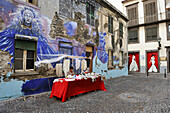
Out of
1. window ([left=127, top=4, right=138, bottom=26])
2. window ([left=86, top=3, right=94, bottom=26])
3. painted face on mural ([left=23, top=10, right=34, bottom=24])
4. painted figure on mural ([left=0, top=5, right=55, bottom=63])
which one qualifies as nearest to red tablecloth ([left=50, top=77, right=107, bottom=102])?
painted figure on mural ([left=0, top=5, right=55, bottom=63])

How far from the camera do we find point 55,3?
21.5 ft

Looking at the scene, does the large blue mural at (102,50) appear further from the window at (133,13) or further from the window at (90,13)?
the window at (133,13)

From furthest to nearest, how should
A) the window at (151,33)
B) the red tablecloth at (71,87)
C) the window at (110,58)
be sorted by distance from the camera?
the window at (151,33), the window at (110,58), the red tablecloth at (71,87)

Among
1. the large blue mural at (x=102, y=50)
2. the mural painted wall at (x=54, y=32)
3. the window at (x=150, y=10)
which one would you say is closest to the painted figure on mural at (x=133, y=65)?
the window at (x=150, y=10)

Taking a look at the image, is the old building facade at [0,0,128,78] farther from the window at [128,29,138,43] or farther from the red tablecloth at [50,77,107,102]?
the window at [128,29,138,43]

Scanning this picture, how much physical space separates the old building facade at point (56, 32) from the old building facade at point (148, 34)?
7938mm

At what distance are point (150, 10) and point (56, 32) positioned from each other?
16.8 m

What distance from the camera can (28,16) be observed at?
5.43m

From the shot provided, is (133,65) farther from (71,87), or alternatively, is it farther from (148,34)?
(71,87)

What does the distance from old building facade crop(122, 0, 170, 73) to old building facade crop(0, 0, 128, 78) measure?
7938mm

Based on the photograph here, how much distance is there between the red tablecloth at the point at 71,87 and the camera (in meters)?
4.56

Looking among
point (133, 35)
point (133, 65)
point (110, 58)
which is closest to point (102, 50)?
point (110, 58)

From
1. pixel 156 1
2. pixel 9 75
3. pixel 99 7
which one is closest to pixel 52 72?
pixel 9 75

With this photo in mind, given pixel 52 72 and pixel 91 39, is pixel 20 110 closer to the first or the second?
pixel 52 72
